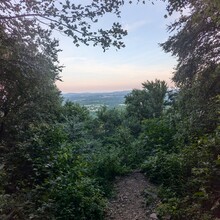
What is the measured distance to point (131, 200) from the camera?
8.25 m

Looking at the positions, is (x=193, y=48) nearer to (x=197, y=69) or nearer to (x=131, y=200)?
(x=197, y=69)

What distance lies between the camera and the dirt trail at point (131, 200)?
273 inches

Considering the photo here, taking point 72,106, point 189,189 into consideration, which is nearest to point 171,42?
point 189,189

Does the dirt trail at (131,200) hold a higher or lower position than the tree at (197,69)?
lower

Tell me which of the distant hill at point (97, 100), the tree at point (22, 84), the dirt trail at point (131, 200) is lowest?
the dirt trail at point (131, 200)

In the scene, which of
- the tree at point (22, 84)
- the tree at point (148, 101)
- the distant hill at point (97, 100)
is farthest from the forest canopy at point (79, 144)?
the distant hill at point (97, 100)

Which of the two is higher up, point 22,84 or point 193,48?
point 193,48

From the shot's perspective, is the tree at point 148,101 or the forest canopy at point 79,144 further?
the tree at point 148,101

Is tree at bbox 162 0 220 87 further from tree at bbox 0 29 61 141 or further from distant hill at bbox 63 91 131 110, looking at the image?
distant hill at bbox 63 91 131 110

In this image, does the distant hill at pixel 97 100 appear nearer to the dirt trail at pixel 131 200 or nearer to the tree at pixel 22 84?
the tree at pixel 22 84

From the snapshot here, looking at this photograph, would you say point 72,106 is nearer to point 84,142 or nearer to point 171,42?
point 84,142

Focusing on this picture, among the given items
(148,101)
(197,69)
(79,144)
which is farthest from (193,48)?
(148,101)

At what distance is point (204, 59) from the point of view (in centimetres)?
1041

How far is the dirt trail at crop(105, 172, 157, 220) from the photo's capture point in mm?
6934
